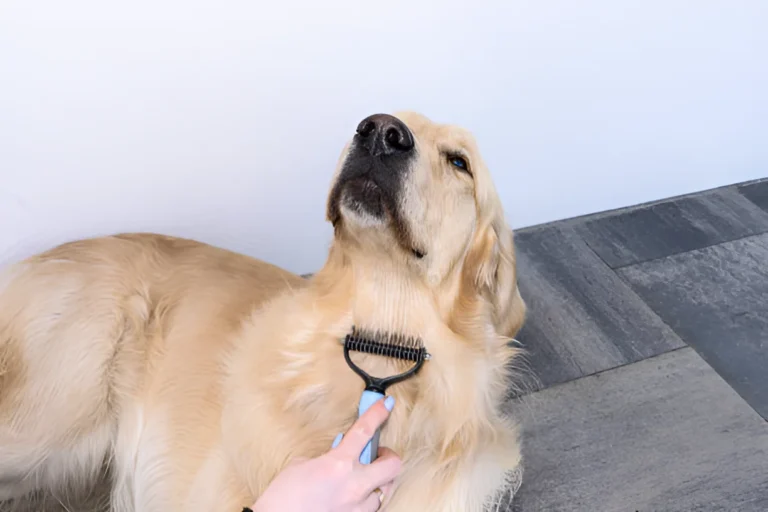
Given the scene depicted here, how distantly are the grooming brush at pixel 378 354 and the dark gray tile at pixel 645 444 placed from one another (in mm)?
716

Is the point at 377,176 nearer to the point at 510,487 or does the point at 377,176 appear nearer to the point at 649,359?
the point at 510,487

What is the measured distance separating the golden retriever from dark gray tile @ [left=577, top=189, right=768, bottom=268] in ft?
4.27

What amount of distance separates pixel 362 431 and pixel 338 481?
0.09m

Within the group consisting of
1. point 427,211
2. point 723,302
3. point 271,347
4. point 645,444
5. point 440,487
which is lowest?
point 645,444

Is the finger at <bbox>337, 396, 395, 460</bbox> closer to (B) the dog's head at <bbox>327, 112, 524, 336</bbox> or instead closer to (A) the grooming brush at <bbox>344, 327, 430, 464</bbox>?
(A) the grooming brush at <bbox>344, 327, 430, 464</bbox>

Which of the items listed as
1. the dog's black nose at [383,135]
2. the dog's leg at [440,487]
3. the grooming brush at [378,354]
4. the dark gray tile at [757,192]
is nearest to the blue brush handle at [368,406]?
the grooming brush at [378,354]

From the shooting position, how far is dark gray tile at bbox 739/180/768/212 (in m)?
2.83

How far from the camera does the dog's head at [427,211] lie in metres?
1.14

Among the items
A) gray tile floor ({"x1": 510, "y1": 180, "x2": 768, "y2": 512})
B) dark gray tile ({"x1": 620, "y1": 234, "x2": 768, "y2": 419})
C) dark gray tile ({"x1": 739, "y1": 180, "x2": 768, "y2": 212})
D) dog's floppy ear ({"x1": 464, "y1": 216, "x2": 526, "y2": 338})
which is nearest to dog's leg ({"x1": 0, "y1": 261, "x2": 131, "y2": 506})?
dog's floppy ear ({"x1": 464, "y1": 216, "x2": 526, "y2": 338})

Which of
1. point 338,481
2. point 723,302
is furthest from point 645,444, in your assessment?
point 338,481

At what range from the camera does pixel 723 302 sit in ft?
7.61

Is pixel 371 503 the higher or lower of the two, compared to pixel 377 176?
lower

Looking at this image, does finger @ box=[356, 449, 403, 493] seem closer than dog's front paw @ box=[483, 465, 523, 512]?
Yes

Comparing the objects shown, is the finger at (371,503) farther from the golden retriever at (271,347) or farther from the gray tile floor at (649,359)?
the gray tile floor at (649,359)
